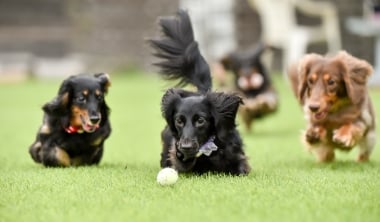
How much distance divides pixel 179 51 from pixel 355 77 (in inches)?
52.6

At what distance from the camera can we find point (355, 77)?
6328mm

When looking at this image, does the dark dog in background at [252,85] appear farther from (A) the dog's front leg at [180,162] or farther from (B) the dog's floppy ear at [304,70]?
(A) the dog's front leg at [180,162]

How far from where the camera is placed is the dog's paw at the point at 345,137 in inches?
245

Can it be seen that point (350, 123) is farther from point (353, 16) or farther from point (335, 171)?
point (353, 16)

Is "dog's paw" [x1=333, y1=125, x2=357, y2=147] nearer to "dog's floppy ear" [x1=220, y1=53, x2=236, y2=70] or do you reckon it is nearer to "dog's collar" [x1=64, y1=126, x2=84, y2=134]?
"dog's collar" [x1=64, y1=126, x2=84, y2=134]

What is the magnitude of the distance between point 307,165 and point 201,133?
135 centimetres

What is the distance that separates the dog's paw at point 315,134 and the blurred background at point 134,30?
10834mm

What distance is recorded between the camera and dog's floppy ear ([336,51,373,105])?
247 inches

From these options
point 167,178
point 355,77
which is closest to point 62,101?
point 167,178

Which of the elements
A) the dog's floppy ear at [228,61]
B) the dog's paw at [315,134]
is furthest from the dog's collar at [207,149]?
the dog's floppy ear at [228,61]

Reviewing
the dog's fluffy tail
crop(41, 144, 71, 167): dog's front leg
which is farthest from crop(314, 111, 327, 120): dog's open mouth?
crop(41, 144, 71, 167): dog's front leg

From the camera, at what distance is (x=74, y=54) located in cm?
2316

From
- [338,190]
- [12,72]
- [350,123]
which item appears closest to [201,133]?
[338,190]

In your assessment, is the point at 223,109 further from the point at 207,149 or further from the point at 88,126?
the point at 88,126
